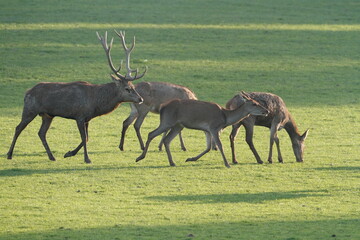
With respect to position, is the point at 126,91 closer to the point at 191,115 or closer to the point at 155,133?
the point at 155,133

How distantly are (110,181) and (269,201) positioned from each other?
2.96m

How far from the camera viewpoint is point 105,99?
17578 millimetres

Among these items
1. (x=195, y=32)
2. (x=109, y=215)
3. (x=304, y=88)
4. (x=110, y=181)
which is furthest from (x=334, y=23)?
(x=109, y=215)

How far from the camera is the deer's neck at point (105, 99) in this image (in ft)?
57.5

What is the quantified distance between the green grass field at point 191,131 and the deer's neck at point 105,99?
1.03 m

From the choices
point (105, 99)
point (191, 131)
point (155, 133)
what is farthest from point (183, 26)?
point (155, 133)

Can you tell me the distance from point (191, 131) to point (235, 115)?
514 cm

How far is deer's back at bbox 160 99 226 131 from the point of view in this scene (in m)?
17.1

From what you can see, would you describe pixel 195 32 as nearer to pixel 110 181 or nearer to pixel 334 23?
pixel 334 23

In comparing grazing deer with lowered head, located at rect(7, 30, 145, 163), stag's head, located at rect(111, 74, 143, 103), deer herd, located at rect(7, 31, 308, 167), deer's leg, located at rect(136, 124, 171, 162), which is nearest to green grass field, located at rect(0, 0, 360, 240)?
deer's leg, located at rect(136, 124, 171, 162)

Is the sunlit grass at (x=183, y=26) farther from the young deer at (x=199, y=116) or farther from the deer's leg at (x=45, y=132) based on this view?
the young deer at (x=199, y=116)

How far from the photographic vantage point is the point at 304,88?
2783cm
